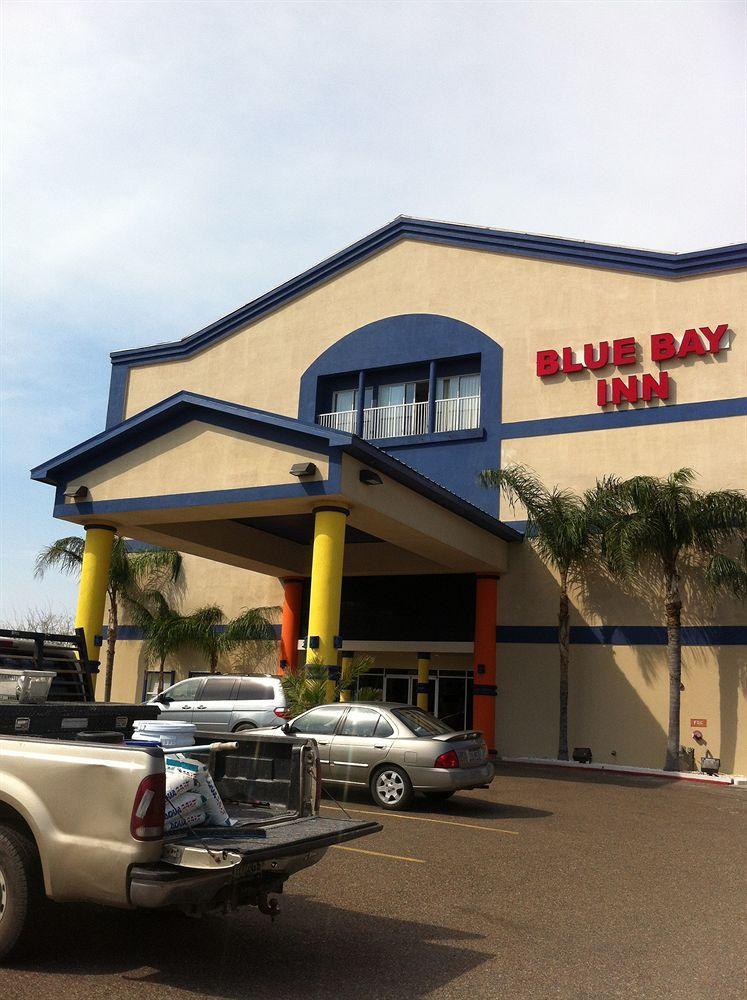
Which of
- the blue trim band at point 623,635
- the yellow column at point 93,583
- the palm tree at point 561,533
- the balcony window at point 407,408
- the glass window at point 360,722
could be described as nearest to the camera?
the glass window at point 360,722

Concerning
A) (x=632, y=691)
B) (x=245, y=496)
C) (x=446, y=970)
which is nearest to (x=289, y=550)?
(x=245, y=496)

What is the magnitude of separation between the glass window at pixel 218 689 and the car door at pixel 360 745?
20.4 feet

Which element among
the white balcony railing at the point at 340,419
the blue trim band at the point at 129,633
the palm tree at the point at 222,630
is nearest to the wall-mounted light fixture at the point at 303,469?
the white balcony railing at the point at 340,419

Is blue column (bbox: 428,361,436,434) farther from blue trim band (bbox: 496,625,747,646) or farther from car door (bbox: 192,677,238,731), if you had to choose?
car door (bbox: 192,677,238,731)

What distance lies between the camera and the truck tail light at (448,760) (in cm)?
1295

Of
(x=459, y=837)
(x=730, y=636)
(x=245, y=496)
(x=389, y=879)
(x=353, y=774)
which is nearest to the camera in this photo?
(x=389, y=879)

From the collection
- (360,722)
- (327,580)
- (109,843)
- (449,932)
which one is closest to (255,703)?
(327,580)

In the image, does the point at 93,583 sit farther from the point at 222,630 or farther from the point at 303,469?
the point at 222,630

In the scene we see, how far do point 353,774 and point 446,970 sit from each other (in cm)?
748

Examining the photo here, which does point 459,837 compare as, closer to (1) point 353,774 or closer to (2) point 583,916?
(1) point 353,774

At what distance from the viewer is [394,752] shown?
13250mm

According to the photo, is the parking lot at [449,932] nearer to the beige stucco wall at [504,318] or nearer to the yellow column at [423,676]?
the yellow column at [423,676]

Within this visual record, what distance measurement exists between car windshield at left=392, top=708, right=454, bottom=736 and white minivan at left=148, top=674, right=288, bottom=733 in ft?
14.2

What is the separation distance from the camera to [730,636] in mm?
22203
